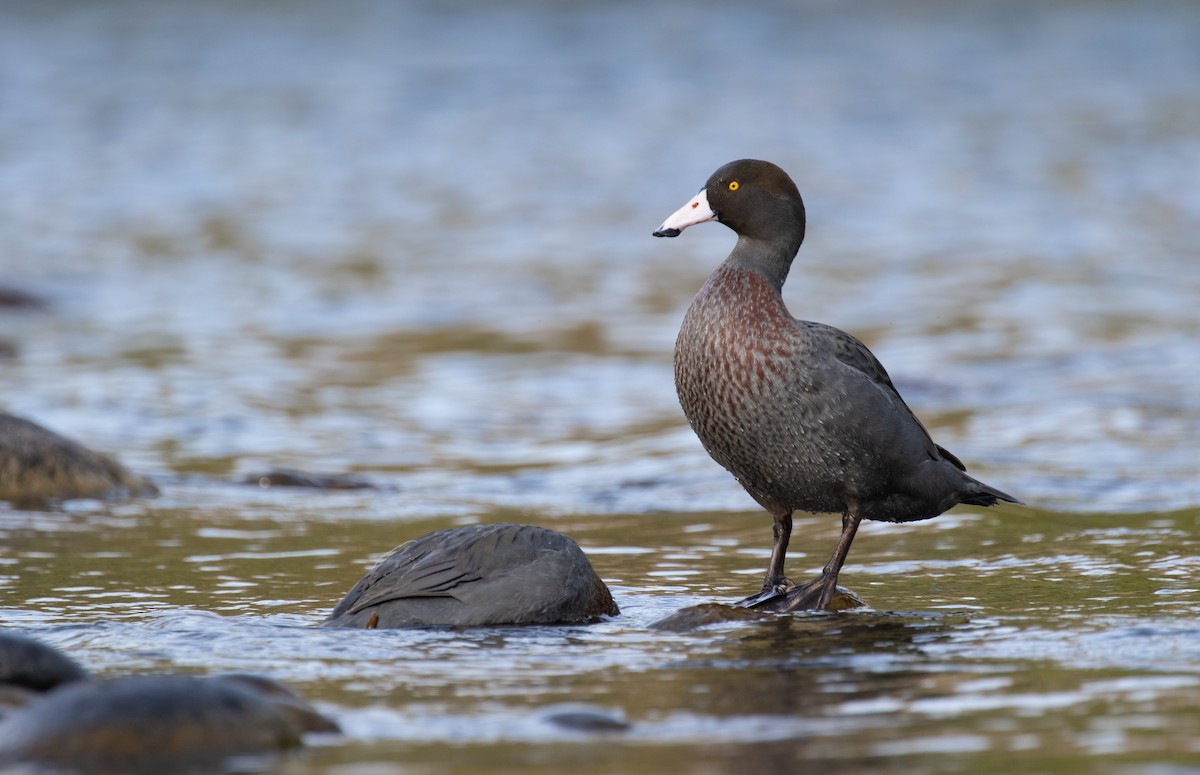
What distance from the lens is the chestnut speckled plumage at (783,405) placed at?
676cm

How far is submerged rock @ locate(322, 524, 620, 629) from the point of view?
6.41 m

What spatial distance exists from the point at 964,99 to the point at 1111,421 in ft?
71.1

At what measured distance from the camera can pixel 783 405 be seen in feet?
22.1

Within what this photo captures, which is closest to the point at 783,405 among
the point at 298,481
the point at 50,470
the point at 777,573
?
the point at 777,573

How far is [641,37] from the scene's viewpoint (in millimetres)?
38375

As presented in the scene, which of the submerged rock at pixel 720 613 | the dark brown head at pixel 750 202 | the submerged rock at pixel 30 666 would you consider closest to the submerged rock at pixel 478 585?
the submerged rock at pixel 720 613

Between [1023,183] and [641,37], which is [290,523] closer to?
[1023,183]

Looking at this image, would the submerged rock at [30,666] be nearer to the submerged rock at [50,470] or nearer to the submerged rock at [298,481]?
the submerged rock at [50,470]

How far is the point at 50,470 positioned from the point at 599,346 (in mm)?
6829

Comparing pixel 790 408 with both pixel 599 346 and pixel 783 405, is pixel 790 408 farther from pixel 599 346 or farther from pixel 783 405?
pixel 599 346

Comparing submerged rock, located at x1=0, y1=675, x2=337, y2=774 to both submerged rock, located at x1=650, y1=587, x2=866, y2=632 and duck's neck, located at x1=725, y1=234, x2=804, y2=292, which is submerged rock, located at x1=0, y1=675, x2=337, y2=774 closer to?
submerged rock, located at x1=650, y1=587, x2=866, y2=632

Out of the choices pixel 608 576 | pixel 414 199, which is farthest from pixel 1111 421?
pixel 414 199

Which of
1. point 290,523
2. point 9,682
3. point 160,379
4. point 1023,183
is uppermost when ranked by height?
point 1023,183

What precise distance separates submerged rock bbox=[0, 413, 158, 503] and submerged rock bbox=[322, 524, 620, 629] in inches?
143
